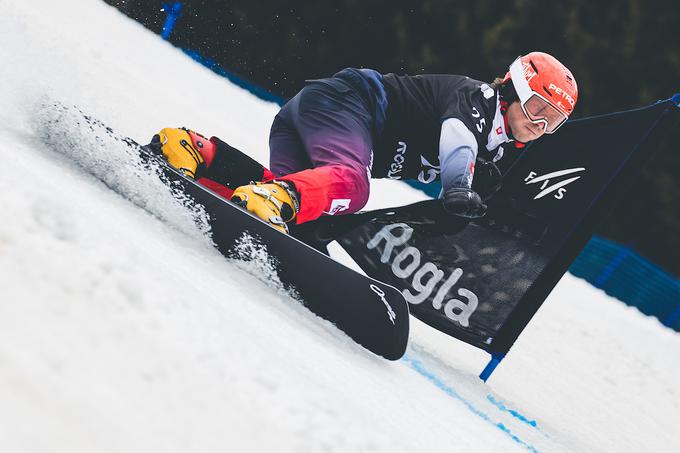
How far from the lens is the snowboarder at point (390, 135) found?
89.0 inches

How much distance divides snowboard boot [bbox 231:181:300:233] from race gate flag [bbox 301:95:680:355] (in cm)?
54

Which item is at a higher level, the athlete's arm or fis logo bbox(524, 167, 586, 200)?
fis logo bbox(524, 167, 586, 200)

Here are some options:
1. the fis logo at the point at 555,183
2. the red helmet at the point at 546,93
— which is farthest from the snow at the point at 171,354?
the red helmet at the point at 546,93

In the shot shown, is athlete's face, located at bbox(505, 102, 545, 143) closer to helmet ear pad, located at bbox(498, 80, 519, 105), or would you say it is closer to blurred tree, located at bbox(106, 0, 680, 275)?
helmet ear pad, located at bbox(498, 80, 519, 105)

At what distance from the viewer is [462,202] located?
2201 millimetres

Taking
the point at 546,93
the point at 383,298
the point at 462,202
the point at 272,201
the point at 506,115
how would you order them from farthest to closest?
the point at 506,115 → the point at 546,93 → the point at 462,202 → the point at 272,201 → the point at 383,298

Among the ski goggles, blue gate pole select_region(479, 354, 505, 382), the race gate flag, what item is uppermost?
the ski goggles

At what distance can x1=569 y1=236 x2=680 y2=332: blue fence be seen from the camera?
854 cm

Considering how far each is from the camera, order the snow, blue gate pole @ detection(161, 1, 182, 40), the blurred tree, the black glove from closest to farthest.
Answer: the snow < the black glove < blue gate pole @ detection(161, 1, 182, 40) < the blurred tree

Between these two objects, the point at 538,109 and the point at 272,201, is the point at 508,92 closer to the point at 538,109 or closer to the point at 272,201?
the point at 538,109

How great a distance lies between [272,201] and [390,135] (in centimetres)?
80

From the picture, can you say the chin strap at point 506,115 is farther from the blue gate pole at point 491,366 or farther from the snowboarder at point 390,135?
the blue gate pole at point 491,366

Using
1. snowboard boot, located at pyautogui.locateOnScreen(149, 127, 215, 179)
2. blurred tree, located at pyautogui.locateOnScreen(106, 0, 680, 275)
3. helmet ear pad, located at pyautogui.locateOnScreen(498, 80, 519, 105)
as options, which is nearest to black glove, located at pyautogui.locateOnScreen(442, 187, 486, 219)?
helmet ear pad, located at pyautogui.locateOnScreen(498, 80, 519, 105)

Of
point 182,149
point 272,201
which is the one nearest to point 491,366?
point 272,201
